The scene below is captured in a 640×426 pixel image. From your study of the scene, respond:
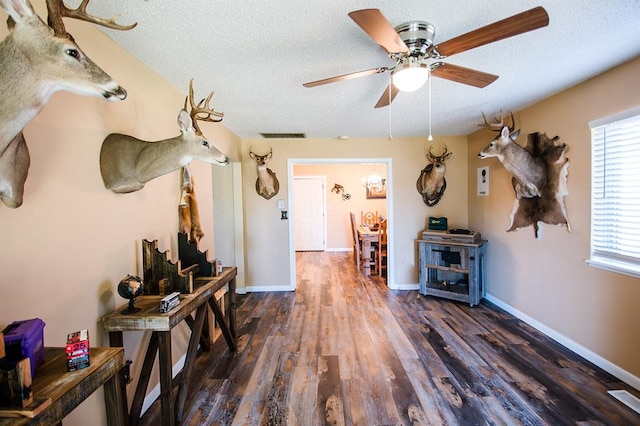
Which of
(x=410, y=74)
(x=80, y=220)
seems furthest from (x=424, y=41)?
(x=80, y=220)

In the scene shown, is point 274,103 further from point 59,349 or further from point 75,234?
point 59,349

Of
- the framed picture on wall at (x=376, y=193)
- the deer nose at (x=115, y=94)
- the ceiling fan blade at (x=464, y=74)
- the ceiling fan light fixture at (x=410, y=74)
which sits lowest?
the framed picture on wall at (x=376, y=193)

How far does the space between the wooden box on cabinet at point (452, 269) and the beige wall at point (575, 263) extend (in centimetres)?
29

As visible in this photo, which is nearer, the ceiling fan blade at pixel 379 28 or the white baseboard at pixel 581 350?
the ceiling fan blade at pixel 379 28

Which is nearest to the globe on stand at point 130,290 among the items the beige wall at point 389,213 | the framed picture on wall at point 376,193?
the beige wall at point 389,213

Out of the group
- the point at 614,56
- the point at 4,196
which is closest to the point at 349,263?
the point at 614,56

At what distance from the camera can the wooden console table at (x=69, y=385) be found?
775 mm

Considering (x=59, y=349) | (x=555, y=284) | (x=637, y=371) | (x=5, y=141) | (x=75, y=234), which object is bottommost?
(x=637, y=371)

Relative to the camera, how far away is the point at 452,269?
11.6 feet

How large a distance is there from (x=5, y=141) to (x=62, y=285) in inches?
27.2

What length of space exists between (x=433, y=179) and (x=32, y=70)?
409 centimetres

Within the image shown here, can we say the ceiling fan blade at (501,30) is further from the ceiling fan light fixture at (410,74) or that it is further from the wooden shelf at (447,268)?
the wooden shelf at (447,268)

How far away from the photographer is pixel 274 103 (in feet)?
8.47

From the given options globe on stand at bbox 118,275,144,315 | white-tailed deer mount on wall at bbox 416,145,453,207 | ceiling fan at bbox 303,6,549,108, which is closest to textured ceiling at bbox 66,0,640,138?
ceiling fan at bbox 303,6,549,108
